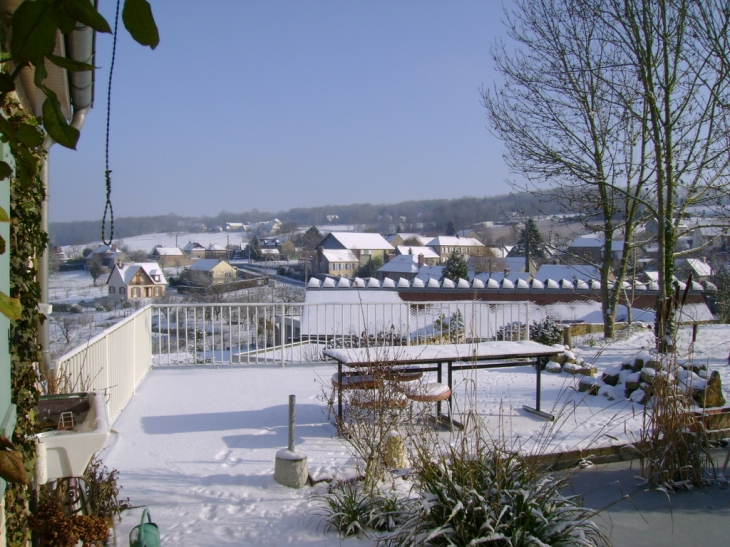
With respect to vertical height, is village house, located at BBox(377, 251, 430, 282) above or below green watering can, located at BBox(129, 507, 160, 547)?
below

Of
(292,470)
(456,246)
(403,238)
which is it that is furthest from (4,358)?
(403,238)

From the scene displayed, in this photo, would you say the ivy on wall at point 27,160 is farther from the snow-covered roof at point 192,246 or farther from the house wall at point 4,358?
the snow-covered roof at point 192,246

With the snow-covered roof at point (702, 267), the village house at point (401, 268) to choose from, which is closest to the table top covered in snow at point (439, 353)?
the snow-covered roof at point (702, 267)

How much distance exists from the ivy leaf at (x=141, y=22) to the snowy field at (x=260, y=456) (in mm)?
2794

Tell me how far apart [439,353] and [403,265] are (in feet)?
105

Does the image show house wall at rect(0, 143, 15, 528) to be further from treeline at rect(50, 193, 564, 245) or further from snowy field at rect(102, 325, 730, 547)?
treeline at rect(50, 193, 564, 245)

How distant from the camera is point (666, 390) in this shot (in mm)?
3867

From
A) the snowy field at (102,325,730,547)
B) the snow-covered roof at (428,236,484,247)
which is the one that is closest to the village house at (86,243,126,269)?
the snowy field at (102,325,730,547)

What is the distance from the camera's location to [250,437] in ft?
15.6

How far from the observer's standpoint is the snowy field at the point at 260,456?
3.20m

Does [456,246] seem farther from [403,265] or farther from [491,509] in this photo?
[491,509]

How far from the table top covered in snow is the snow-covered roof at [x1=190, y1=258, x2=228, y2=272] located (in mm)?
30218

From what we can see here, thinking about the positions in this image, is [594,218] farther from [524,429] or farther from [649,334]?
[524,429]

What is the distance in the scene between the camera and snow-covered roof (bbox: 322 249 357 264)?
1409 inches
